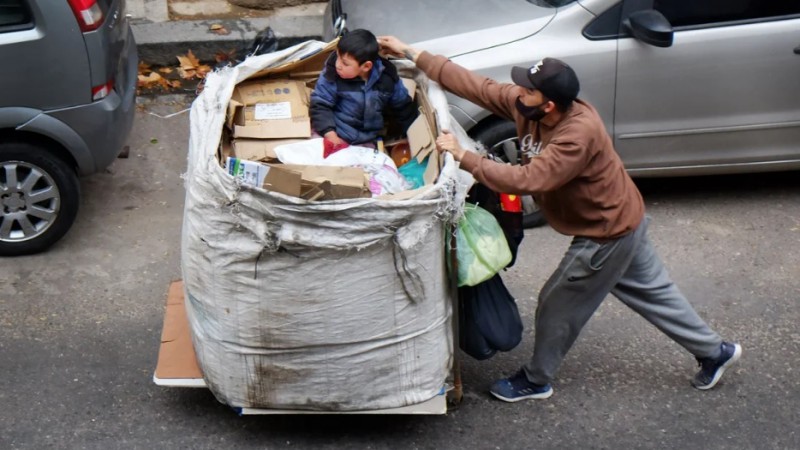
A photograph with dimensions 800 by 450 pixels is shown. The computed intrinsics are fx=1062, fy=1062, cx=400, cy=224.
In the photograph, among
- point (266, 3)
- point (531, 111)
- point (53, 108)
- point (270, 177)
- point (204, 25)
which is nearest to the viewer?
point (270, 177)

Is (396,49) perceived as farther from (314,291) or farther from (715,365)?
(715,365)

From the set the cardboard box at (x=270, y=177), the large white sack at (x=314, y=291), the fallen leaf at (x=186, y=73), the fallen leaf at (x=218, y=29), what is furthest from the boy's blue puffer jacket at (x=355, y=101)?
the fallen leaf at (x=218, y=29)

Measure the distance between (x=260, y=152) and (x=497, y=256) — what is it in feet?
3.45

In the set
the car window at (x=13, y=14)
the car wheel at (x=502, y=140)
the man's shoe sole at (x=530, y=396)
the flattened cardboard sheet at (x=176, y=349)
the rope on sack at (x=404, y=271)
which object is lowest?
the man's shoe sole at (x=530, y=396)

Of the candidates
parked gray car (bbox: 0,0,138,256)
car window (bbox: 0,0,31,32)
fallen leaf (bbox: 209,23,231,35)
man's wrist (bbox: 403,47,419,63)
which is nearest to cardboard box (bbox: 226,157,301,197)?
man's wrist (bbox: 403,47,419,63)

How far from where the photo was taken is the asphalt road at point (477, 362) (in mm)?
4191

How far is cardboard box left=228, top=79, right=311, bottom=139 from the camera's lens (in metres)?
4.29

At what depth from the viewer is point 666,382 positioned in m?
4.57

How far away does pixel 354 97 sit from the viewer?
4355mm

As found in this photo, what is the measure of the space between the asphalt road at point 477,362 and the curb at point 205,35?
5.28ft

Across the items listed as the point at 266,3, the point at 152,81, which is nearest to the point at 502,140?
the point at 152,81

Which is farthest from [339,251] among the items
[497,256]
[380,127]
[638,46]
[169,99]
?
[169,99]

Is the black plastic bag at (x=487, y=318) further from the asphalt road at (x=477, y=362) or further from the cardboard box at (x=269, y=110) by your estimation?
the cardboard box at (x=269, y=110)

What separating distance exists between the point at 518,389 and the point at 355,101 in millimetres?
1362
